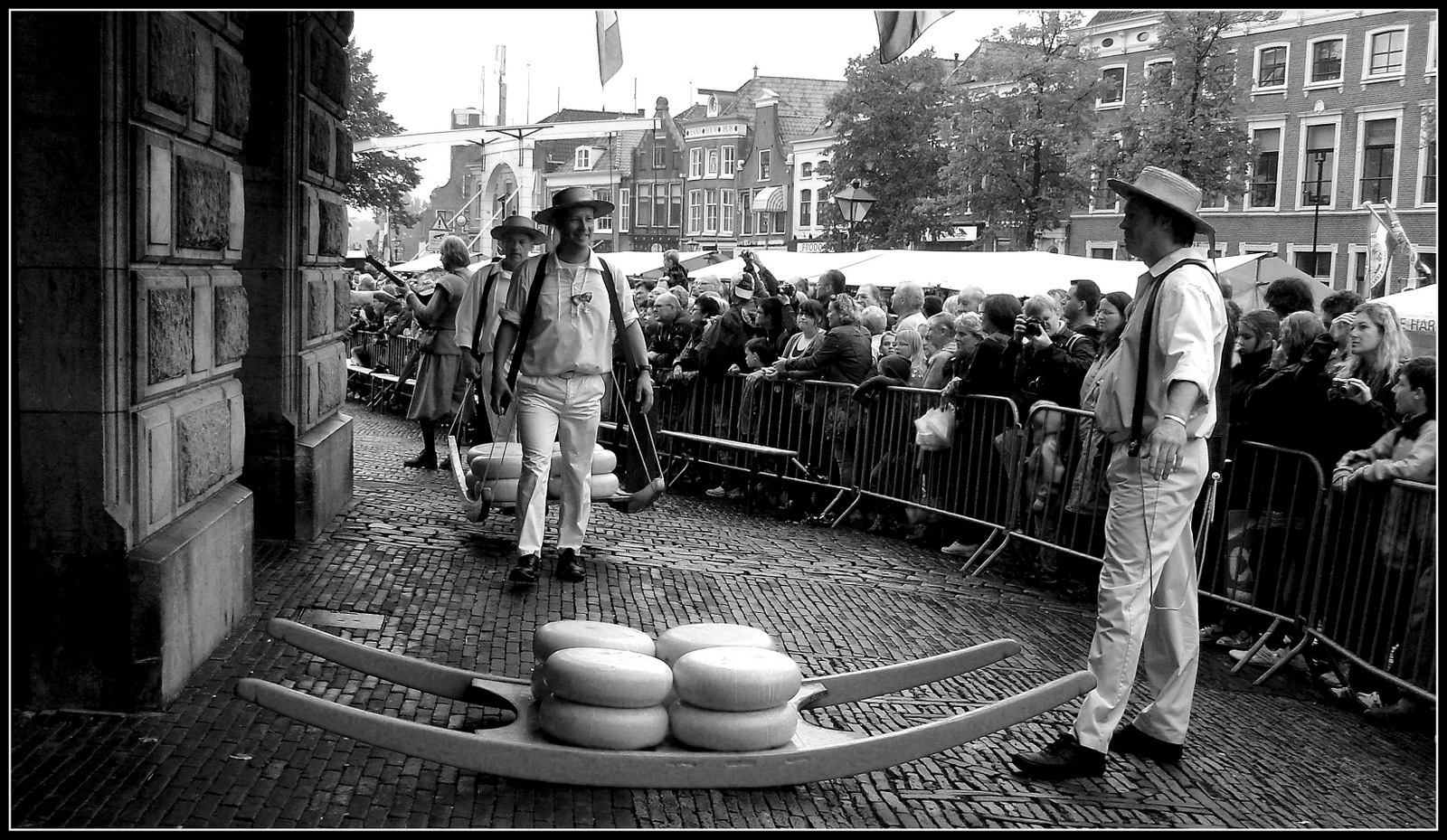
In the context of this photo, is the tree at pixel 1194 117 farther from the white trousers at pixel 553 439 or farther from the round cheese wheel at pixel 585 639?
the round cheese wheel at pixel 585 639

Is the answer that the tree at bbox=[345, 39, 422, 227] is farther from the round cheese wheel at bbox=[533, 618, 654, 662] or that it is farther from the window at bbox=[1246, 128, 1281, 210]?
the round cheese wheel at bbox=[533, 618, 654, 662]

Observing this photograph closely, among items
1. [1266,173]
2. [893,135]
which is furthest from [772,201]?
[1266,173]

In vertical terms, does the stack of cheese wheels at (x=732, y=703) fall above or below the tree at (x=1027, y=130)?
below

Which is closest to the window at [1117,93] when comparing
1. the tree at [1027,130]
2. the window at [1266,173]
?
the window at [1266,173]

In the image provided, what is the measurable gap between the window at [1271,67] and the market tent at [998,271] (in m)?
28.8

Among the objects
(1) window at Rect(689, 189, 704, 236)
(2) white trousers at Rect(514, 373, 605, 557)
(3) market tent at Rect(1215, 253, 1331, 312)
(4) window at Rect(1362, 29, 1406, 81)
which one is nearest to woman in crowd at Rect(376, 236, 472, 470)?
(2) white trousers at Rect(514, 373, 605, 557)

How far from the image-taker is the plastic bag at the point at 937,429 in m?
9.76

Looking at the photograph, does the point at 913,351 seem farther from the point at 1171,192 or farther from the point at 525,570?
the point at 1171,192

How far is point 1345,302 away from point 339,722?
764cm

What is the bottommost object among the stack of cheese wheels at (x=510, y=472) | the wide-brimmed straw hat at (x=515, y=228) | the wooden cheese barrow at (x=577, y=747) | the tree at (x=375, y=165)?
the wooden cheese barrow at (x=577, y=747)

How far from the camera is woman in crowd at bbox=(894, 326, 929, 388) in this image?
1088 cm

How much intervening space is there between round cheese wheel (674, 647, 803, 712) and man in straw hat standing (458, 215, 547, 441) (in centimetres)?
400

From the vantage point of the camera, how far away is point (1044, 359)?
8.95m

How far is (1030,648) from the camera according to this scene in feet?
22.8
